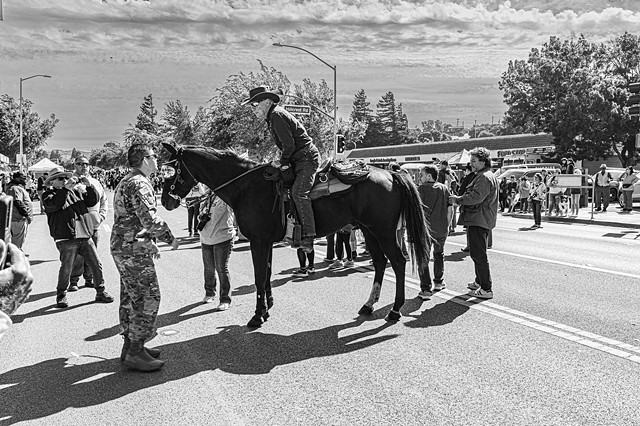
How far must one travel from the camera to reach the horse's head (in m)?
6.78

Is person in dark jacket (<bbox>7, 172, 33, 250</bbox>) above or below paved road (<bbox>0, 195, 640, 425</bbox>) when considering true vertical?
above

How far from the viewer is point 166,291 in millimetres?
8930

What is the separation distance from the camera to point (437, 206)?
8.93 metres

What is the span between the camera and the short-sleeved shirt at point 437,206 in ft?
29.0

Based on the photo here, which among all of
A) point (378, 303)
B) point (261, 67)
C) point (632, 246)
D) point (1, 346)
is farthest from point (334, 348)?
point (261, 67)

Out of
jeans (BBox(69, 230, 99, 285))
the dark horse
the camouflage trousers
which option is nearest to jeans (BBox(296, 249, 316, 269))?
the dark horse

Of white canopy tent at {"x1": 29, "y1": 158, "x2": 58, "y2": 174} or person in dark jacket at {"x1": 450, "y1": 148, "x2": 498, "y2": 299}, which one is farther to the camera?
white canopy tent at {"x1": 29, "y1": 158, "x2": 58, "y2": 174}

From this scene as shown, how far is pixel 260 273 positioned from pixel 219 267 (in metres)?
1.24

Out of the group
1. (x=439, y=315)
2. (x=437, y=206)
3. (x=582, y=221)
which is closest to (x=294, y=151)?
(x=439, y=315)

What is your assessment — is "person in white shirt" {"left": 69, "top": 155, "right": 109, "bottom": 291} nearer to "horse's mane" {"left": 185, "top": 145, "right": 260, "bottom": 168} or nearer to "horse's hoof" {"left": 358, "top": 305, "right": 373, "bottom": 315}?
"horse's mane" {"left": 185, "top": 145, "right": 260, "bottom": 168}

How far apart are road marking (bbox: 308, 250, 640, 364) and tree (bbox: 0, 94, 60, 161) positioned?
60.8m

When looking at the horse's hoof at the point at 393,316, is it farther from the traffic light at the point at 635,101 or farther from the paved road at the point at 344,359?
the traffic light at the point at 635,101

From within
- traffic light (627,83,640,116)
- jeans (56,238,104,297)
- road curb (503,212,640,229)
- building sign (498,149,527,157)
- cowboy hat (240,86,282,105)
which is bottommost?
road curb (503,212,640,229)

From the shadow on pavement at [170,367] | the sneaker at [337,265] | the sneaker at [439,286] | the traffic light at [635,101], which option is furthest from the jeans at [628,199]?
the shadow on pavement at [170,367]
